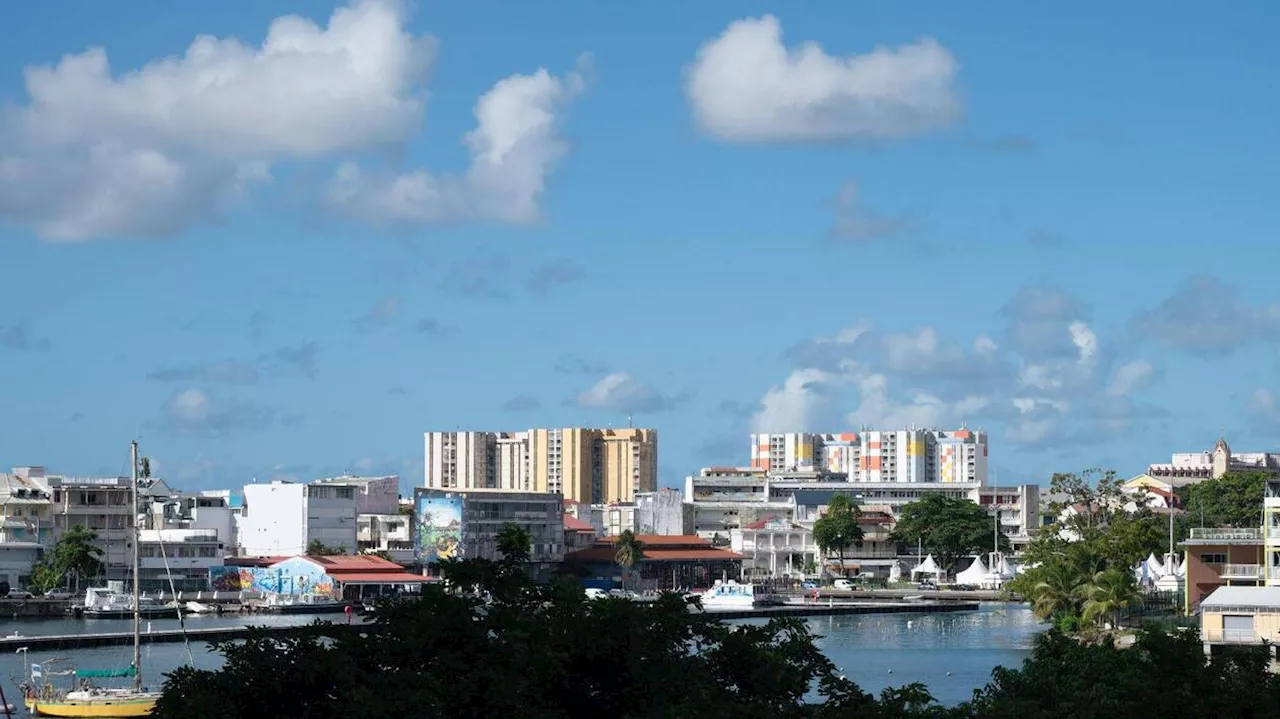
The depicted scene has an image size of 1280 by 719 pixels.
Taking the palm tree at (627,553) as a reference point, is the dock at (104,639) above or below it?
below

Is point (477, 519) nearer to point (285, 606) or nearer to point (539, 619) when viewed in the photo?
point (285, 606)

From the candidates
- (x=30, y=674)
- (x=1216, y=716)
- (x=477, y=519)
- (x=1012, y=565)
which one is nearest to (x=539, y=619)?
(x=1216, y=716)

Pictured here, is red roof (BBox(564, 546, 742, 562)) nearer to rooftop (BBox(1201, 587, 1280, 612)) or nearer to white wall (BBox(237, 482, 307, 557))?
white wall (BBox(237, 482, 307, 557))

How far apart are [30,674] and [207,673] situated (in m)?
42.3

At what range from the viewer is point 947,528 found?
140750 millimetres

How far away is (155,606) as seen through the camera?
10525cm

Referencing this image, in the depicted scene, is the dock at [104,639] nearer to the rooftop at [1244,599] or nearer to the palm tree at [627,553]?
the rooftop at [1244,599]

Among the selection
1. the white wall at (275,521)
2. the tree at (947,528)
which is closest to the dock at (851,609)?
the tree at (947,528)

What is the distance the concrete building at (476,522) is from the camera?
4953 inches

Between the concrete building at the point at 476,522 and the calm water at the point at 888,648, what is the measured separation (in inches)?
724

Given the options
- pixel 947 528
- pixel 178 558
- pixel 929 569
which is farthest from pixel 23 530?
pixel 947 528

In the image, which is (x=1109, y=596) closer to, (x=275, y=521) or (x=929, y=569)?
(x=929, y=569)

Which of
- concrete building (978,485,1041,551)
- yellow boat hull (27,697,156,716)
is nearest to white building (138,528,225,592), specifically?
yellow boat hull (27,697,156,716)

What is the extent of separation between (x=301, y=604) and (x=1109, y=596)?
5210 centimetres
